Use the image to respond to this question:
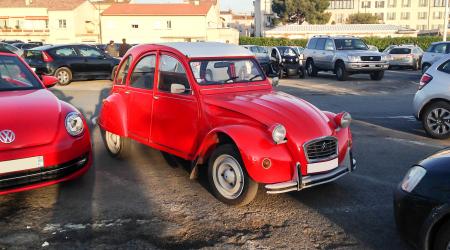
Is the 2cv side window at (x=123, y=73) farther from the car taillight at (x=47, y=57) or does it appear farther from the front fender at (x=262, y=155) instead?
the car taillight at (x=47, y=57)

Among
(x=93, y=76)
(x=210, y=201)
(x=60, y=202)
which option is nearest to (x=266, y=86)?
(x=210, y=201)

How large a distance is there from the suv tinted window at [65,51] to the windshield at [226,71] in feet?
47.6

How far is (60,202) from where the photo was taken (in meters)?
5.22

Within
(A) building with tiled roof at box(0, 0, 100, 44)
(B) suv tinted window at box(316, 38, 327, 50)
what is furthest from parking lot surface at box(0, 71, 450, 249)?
(A) building with tiled roof at box(0, 0, 100, 44)

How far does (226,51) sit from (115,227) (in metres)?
2.80

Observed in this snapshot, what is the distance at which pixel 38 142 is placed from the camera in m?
4.95

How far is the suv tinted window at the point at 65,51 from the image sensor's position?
62.7 ft

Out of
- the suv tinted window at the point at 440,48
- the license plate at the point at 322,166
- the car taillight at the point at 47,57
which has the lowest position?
the license plate at the point at 322,166

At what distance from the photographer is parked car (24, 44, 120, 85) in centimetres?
1873

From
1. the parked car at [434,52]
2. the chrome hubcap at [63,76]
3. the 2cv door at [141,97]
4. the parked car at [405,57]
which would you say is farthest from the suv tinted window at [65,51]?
the parked car at [405,57]

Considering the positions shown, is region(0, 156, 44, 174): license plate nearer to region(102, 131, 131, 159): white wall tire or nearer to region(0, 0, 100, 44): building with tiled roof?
region(102, 131, 131, 159): white wall tire

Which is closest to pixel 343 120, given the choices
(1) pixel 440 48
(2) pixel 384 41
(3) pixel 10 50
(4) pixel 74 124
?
(4) pixel 74 124

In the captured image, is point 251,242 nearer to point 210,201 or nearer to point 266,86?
point 210,201

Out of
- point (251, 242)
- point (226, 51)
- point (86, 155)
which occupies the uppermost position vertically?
point (226, 51)
